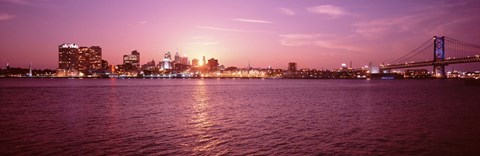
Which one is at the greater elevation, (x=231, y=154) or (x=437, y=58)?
(x=437, y=58)

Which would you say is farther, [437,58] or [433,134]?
[437,58]

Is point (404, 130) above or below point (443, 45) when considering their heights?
below

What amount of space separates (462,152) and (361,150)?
3.95m

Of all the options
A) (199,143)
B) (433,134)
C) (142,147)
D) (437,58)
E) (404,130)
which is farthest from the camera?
(437,58)

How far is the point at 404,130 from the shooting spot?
2189cm

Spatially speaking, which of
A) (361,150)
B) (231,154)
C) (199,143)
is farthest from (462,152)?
(199,143)

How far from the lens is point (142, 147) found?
1681 centimetres

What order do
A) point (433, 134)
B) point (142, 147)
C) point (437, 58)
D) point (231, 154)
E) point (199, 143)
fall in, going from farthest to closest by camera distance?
point (437, 58) < point (433, 134) < point (199, 143) < point (142, 147) < point (231, 154)

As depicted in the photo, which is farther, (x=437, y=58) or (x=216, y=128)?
(x=437, y=58)

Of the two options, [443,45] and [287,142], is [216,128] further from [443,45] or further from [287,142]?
[443,45]

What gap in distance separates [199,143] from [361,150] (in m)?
7.02

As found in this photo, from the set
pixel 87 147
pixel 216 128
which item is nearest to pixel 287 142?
pixel 216 128

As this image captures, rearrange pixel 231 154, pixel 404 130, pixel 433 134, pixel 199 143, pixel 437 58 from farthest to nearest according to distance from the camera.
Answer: pixel 437 58 → pixel 404 130 → pixel 433 134 → pixel 199 143 → pixel 231 154

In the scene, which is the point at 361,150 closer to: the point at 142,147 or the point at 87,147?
the point at 142,147
